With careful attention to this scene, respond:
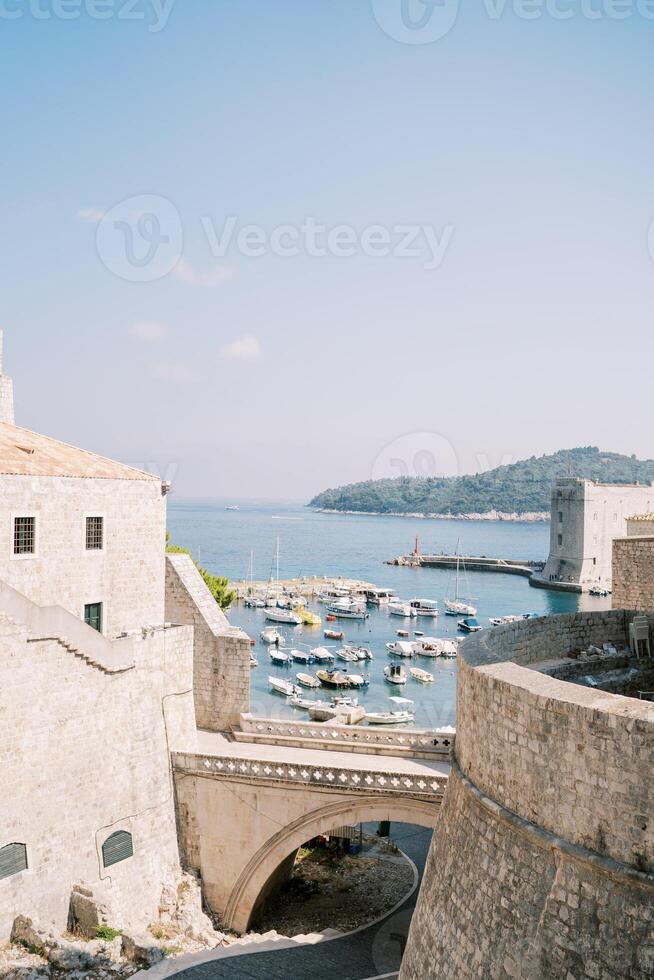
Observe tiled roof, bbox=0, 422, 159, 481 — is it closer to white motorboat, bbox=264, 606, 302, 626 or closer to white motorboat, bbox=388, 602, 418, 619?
white motorboat, bbox=264, 606, 302, 626

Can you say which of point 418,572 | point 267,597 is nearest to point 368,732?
point 267,597

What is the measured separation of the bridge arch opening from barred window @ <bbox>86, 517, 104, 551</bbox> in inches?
327

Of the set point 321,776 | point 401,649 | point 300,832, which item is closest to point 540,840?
point 321,776

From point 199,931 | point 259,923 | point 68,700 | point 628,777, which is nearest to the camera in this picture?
point 628,777

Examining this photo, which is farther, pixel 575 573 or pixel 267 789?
pixel 575 573

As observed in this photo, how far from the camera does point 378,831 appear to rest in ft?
88.2

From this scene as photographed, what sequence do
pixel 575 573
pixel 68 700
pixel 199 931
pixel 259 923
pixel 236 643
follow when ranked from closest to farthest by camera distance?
pixel 68 700 < pixel 199 931 < pixel 259 923 < pixel 236 643 < pixel 575 573

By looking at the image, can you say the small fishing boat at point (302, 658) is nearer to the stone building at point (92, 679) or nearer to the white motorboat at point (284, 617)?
the white motorboat at point (284, 617)

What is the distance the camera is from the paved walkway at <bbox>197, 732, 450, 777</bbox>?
20047 mm

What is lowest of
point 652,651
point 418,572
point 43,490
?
point 418,572

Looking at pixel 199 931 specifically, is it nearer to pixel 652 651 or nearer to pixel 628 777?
pixel 652 651

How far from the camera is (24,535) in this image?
1908 cm

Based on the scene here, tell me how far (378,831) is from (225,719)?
23.5 ft

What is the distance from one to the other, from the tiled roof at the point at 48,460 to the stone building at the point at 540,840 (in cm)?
1203
